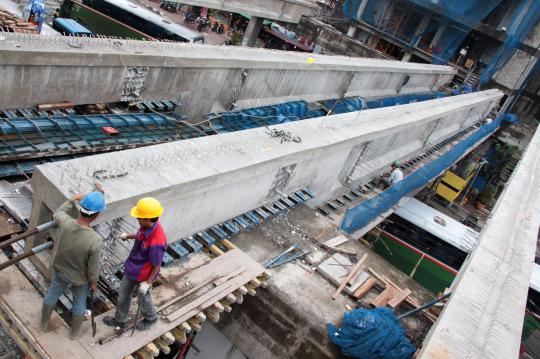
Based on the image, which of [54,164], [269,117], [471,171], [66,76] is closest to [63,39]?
[66,76]

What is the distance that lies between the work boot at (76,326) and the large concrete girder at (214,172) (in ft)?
5.07

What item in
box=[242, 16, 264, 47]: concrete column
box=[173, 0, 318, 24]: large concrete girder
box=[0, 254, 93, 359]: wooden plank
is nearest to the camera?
box=[0, 254, 93, 359]: wooden plank

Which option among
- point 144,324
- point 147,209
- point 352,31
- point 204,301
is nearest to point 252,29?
point 352,31

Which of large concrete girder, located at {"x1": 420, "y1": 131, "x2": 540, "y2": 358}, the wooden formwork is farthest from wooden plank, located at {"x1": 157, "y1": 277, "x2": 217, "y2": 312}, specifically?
large concrete girder, located at {"x1": 420, "y1": 131, "x2": 540, "y2": 358}

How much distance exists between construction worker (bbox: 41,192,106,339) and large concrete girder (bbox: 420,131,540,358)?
4.24 meters

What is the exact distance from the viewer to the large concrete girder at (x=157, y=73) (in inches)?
402

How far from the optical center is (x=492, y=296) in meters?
8.27

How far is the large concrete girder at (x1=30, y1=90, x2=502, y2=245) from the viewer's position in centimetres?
690

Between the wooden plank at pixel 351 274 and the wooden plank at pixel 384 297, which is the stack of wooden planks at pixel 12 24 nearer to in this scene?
the wooden plank at pixel 351 274

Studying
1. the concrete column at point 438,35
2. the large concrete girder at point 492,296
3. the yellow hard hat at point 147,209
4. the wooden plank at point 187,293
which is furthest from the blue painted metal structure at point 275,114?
the concrete column at point 438,35

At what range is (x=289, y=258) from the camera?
9711 mm

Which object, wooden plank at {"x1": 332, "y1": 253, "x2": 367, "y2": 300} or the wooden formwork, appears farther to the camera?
wooden plank at {"x1": 332, "y1": 253, "x2": 367, "y2": 300}

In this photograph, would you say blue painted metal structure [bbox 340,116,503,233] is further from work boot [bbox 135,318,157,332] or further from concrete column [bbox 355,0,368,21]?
concrete column [bbox 355,0,368,21]

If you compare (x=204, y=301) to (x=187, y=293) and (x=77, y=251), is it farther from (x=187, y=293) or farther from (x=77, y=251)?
(x=77, y=251)
